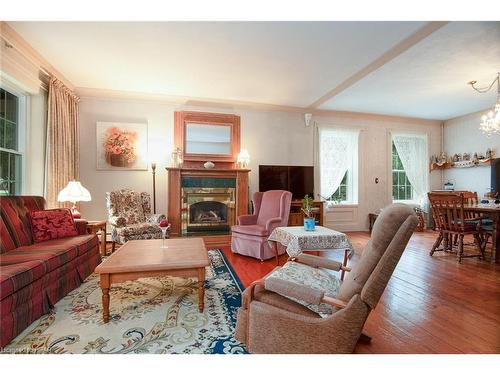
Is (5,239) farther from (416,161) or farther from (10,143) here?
(416,161)

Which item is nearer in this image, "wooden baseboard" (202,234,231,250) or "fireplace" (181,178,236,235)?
"wooden baseboard" (202,234,231,250)

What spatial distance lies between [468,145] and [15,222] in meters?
8.54

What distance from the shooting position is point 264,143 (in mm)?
5582

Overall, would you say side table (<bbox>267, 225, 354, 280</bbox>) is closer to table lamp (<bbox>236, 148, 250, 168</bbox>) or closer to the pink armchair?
the pink armchair

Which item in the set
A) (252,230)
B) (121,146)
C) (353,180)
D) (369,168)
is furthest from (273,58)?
(369,168)

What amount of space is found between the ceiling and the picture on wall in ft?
2.29

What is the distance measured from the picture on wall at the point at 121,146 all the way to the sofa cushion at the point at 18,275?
10.0 feet

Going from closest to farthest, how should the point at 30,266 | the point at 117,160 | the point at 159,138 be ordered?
the point at 30,266
the point at 117,160
the point at 159,138

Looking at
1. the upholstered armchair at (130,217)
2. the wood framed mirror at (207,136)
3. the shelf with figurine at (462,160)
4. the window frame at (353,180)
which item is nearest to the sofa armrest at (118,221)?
the upholstered armchair at (130,217)

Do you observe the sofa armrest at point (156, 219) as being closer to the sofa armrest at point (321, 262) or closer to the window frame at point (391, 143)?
the sofa armrest at point (321, 262)

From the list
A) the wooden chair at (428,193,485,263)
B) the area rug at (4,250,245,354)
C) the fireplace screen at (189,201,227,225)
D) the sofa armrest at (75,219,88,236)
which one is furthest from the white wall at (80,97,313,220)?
the wooden chair at (428,193,485,263)

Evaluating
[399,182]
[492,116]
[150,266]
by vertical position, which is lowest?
[150,266]

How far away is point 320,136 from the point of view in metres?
5.97

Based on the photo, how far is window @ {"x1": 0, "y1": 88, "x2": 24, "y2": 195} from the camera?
3.28 m
